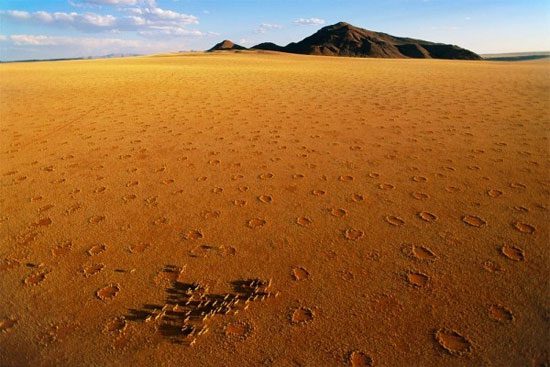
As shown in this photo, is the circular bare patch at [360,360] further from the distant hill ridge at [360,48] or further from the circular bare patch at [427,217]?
the distant hill ridge at [360,48]

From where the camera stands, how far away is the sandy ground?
7.45 ft

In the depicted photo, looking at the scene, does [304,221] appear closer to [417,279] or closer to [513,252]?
[417,279]

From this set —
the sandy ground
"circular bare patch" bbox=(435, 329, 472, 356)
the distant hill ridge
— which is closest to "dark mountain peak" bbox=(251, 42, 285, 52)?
the distant hill ridge

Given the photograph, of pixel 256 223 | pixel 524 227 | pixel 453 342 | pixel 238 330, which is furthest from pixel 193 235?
pixel 524 227

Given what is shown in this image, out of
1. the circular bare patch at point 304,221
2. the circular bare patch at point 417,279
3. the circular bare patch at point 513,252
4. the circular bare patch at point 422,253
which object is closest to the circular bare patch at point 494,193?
the circular bare patch at point 513,252

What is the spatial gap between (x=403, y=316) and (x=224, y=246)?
1630 mm

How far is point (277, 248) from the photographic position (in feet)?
10.5

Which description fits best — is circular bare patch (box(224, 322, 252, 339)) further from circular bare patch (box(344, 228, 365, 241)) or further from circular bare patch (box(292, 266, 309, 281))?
circular bare patch (box(344, 228, 365, 241))

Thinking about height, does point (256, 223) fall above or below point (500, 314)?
above

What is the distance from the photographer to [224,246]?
3256 millimetres

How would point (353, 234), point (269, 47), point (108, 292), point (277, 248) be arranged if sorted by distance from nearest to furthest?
1. point (108, 292)
2. point (277, 248)
3. point (353, 234)
4. point (269, 47)

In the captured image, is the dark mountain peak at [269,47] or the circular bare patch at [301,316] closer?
the circular bare patch at [301,316]

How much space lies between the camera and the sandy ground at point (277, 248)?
227 cm

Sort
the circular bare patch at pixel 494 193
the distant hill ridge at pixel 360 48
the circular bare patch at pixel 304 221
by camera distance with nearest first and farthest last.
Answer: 1. the circular bare patch at pixel 304 221
2. the circular bare patch at pixel 494 193
3. the distant hill ridge at pixel 360 48
